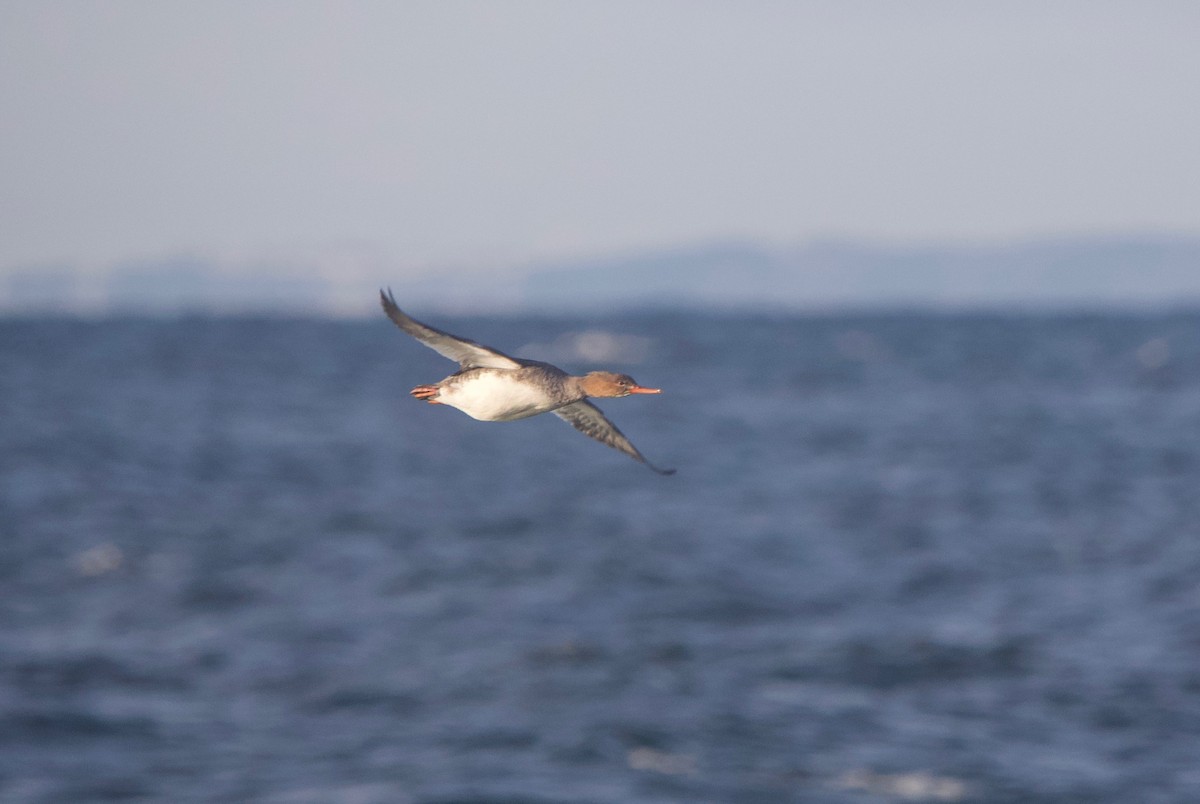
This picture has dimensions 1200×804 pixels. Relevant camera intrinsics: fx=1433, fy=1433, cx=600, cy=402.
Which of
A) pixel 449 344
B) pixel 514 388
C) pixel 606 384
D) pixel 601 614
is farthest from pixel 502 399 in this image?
pixel 601 614

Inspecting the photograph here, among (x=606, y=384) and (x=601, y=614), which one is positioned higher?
(x=606, y=384)

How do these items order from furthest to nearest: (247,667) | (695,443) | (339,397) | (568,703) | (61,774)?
(339,397), (695,443), (247,667), (568,703), (61,774)

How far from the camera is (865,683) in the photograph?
3972cm

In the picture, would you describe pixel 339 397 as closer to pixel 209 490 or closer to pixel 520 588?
pixel 209 490

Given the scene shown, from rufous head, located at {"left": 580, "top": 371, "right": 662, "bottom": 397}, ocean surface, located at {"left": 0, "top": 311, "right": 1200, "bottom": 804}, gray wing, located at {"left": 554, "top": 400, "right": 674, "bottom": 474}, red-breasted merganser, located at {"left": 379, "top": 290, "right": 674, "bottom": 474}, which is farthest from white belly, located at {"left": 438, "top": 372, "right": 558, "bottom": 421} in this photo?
ocean surface, located at {"left": 0, "top": 311, "right": 1200, "bottom": 804}

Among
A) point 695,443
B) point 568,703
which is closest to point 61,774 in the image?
point 568,703

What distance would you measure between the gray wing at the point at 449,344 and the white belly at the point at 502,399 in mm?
242

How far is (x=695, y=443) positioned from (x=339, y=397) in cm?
3782

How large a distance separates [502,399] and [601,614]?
131 feet

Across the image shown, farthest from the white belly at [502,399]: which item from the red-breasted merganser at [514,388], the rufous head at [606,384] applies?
the rufous head at [606,384]

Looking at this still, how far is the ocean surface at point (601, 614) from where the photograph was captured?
33.6 m

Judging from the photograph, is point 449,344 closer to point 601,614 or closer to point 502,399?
point 502,399

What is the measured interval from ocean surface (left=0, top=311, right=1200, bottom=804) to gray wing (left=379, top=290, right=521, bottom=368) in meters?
24.4

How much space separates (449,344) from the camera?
7.73m
